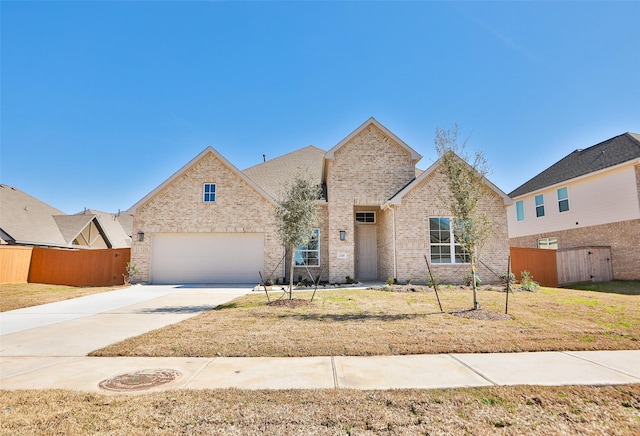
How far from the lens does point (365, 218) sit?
18750mm

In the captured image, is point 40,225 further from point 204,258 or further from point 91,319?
point 91,319

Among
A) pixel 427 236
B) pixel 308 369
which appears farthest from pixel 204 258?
pixel 308 369

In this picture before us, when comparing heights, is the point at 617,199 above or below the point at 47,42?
below

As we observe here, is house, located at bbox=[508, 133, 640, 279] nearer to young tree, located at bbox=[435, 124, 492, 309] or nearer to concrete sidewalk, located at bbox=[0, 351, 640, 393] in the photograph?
young tree, located at bbox=[435, 124, 492, 309]

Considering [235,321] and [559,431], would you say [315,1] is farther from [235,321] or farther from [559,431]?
[559,431]

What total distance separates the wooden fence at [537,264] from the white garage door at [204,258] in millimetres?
12803

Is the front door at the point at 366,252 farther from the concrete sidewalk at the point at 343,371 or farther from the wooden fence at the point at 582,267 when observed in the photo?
the concrete sidewalk at the point at 343,371

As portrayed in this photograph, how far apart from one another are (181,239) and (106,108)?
7033mm

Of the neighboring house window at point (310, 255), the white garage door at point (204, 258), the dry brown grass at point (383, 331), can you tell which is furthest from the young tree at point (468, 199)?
the white garage door at point (204, 258)

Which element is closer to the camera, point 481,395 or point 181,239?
point 481,395

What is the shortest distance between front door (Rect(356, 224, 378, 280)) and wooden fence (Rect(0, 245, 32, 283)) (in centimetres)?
1844

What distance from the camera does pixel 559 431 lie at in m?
2.88

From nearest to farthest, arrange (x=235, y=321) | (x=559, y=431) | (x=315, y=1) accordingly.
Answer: (x=559, y=431), (x=235, y=321), (x=315, y=1)

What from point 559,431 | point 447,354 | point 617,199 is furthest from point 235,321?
point 617,199
